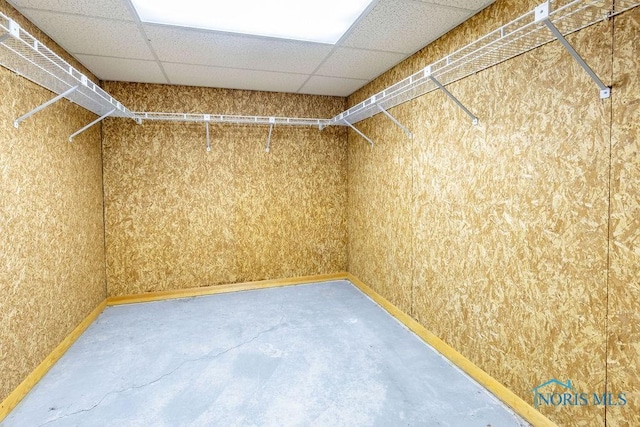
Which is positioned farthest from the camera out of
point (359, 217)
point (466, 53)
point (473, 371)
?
point (359, 217)

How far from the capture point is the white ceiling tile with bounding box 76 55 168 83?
8.83 feet

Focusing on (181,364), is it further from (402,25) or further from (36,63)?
(402,25)

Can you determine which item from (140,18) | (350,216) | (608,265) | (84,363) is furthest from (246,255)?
(608,265)

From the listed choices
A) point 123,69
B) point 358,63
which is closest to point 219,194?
point 123,69

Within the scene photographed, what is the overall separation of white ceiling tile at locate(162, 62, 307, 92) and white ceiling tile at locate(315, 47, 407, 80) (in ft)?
1.13

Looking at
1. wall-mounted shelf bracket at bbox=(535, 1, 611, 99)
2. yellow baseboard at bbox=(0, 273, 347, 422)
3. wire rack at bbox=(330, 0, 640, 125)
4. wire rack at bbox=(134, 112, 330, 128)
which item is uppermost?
wire rack at bbox=(134, 112, 330, 128)

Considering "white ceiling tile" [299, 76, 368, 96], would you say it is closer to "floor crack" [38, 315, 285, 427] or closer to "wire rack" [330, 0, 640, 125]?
"wire rack" [330, 0, 640, 125]

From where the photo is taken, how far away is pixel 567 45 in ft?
4.06

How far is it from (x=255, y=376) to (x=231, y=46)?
2.31 metres

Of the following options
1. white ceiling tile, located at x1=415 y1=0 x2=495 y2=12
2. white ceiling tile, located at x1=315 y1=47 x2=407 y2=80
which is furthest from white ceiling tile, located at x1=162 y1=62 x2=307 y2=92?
white ceiling tile, located at x1=415 y1=0 x2=495 y2=12

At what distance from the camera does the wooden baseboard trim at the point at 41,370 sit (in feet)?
5.89

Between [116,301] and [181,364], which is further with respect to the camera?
[116,301]

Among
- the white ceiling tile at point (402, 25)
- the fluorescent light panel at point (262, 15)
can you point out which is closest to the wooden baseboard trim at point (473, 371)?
the white ceiling tile at point (402, 25)

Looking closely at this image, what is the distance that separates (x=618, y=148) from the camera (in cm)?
132
